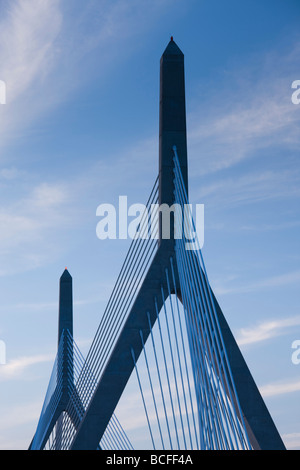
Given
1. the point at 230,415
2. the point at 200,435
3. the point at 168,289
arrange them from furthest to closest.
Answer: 1. the point at 168,289
2. the point at 200,435
3. the point at 230,415

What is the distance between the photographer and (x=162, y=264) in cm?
1842

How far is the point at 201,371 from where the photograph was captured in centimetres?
1460

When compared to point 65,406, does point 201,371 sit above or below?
below

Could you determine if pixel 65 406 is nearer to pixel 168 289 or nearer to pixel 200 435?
pixel 168 289

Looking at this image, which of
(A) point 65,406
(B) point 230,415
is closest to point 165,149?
(B) point 230,415

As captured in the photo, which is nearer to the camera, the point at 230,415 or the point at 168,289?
the point at 230,415

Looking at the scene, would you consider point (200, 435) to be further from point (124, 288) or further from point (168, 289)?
point (124, 288)

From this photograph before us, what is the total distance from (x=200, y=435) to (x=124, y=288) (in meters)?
6.39

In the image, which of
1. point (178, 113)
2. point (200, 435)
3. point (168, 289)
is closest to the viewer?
point (200, 435)
